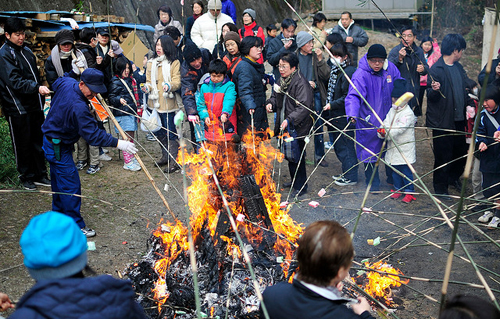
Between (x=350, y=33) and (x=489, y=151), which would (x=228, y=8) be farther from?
(x=489, y=151)

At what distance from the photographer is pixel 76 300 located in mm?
1866

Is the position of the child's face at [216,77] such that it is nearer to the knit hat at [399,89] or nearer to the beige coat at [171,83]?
the beige coat at [171,83]

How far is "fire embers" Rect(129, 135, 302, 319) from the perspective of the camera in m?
4.05

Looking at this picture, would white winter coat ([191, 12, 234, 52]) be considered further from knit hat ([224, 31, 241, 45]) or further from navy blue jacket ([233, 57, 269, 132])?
navy blue jacket ([233, 57, 269, 132])

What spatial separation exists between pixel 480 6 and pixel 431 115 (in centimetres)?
1153

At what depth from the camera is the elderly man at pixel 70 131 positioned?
4.84 m

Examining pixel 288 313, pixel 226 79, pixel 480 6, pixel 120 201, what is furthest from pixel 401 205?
pixel 480 6

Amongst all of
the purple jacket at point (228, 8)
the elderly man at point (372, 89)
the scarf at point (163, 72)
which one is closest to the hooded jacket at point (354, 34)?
the purple jacket at point (228, 8)

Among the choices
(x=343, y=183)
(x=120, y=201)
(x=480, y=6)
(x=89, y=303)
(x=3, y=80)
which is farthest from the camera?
(x=480, y=6)

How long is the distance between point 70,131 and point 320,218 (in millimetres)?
3301

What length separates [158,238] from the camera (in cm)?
481

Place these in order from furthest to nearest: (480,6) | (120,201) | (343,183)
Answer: (480,6)
(343,183)
(120,201)

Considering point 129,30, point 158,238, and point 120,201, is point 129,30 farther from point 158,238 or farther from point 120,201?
point 158,238

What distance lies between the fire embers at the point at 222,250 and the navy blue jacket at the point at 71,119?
1.24 metres
